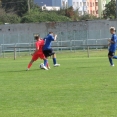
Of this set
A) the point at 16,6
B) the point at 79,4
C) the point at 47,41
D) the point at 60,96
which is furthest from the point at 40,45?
the point at 79,4

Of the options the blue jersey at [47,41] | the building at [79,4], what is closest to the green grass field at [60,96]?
the blue jersey at [47,41]

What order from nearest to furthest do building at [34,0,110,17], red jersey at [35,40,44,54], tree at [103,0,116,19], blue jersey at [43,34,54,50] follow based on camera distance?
red jersey at [35,40,44,54], blue jersey at [43,34,54,50], tree at [103,0,116,19], building at [34,0,110,17]

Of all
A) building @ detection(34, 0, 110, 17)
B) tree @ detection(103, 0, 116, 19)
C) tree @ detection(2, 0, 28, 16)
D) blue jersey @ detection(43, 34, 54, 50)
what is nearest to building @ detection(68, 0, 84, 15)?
building @ detection(34, 0, 110, 17)

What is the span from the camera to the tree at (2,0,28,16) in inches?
4262

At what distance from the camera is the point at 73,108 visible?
36.7 ft

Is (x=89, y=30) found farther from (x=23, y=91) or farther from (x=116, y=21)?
(x=23, y=91)

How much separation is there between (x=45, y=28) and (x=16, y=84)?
4797cm

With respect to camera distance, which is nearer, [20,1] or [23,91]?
[23,91]

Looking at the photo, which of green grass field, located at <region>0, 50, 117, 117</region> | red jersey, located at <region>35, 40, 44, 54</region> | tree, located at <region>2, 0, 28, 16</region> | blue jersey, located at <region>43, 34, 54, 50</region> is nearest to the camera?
green grass field, located at <region>0, 50, 117, 117</region>

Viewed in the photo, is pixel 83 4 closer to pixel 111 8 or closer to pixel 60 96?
pixel 111 8

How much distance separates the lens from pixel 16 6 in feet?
370

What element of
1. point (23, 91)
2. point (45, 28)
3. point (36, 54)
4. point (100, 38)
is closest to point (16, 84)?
point (23, 91)

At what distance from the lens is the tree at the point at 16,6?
108250 millimetres

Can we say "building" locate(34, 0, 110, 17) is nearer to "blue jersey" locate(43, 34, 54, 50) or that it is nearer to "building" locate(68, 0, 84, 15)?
"building" locate(68, 0, 84, 15)
